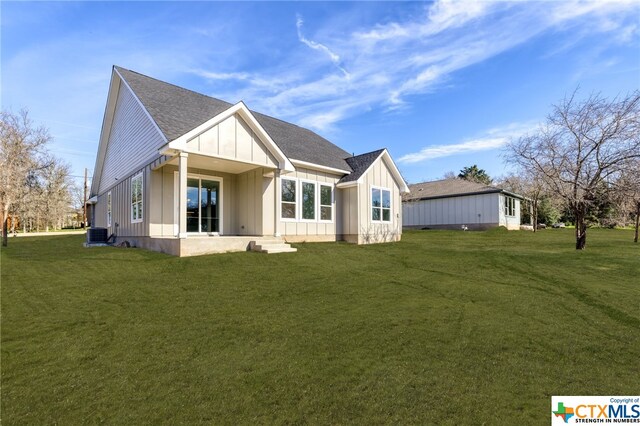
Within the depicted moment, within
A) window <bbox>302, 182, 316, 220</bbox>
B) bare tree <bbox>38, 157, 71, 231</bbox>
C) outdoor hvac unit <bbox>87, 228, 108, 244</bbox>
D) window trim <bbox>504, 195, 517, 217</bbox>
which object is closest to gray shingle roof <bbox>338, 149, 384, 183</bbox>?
window <bbox>302, 182, 316, 220</bbox>

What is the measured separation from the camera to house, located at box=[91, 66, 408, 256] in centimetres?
1011

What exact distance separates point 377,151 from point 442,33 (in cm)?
560

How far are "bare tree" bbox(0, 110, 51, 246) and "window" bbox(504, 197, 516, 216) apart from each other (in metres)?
33.6

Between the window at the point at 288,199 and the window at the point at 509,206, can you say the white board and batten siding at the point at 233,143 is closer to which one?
the window at the point at 288,199

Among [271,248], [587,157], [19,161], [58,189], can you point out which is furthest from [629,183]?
[58,189]

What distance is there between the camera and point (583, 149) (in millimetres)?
12148

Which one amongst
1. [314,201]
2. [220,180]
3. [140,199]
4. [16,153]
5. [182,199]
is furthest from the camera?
[16,153]

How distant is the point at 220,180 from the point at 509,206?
26896 millimetres

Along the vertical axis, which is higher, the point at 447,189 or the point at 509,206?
the point at 447,189

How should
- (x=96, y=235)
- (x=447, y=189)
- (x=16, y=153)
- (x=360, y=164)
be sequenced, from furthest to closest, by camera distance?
1. (x=447, y=189)
2. (x=16, y=153)
3. (x=360, y=164)
4. (x=96, y=235)

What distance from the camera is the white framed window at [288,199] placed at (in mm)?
12977

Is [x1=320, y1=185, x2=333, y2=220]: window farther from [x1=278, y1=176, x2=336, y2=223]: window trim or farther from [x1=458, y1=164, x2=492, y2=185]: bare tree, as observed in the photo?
[x1=458, y1=164, x2=492, y2=185]: bare tree

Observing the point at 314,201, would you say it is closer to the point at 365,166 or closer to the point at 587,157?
the point at 365,166

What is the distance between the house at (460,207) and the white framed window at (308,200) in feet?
62.4
